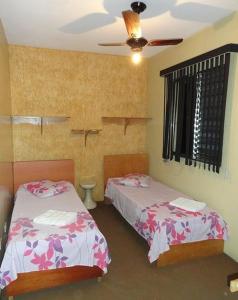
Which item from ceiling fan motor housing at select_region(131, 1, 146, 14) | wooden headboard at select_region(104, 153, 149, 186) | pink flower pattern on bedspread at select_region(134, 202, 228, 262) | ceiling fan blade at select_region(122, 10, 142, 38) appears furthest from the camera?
wooden headboard at select_region(104, 153, 149, 186)

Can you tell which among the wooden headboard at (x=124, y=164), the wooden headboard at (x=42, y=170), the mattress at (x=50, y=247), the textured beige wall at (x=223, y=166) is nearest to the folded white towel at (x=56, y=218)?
the mattress at (x=50, y=247)

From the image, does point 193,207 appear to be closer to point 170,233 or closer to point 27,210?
point 170,233

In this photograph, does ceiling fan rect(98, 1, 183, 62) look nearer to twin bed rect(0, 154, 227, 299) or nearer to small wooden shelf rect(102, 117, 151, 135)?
twin bed rect(0, 154, 227, 299)

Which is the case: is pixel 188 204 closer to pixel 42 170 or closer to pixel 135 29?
pixel 135 29

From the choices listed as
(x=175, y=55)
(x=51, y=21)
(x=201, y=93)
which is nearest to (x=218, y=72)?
(x=201, y=93)

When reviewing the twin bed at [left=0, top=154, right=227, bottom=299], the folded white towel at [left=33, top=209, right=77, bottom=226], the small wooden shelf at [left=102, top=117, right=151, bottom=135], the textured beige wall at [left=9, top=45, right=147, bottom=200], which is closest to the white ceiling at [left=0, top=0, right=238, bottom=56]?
the textured beige wall at [left=9, top=45, right=147, bottom=200]

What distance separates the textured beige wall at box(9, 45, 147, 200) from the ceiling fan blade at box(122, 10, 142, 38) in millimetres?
2121

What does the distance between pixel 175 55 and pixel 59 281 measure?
11.1 feet

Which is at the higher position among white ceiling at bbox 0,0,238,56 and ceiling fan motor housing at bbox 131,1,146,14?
white ceiling at bbox 0,0,238,56

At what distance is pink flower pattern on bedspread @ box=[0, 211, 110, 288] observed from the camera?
2.07 m

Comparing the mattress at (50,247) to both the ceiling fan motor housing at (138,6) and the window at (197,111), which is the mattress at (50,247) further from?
the ceiling fan motor housing at (138,6)

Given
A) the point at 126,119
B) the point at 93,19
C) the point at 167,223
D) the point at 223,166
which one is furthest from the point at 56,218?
the point at 126,119

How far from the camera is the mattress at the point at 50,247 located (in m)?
2.07

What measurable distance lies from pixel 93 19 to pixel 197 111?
5.62ft
